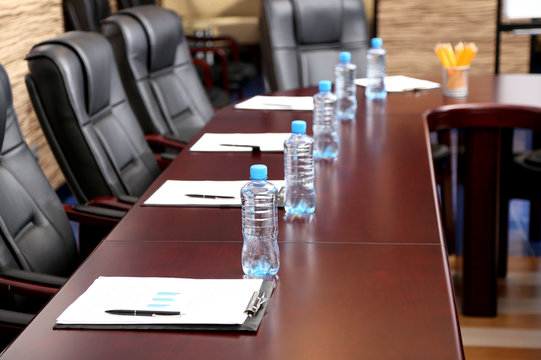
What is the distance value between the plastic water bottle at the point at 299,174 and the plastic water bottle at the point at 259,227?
0.21 metres

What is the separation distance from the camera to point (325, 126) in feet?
7.89

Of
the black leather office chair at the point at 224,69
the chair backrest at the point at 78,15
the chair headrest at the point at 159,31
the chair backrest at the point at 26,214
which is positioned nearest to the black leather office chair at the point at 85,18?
the chair backrest at the point at 78,15

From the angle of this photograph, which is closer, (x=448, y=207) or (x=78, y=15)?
(x=448, y=207)

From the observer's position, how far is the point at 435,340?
1.13 metres

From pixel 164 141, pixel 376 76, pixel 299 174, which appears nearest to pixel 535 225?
pixel 376 76

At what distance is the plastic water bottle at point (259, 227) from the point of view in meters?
1.40

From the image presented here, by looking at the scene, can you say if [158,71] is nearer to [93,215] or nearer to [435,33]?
[93,215]

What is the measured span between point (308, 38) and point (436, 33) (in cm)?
224

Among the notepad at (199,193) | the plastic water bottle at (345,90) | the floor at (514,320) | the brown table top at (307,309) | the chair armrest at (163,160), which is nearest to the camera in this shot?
the brown table top at (307,309)

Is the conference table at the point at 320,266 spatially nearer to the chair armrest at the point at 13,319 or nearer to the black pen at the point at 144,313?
the black pen at the point at 144,313

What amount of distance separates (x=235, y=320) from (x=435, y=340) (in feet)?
1.00

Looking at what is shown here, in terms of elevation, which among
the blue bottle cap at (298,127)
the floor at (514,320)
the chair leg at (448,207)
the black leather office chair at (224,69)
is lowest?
the floor at (514,320)

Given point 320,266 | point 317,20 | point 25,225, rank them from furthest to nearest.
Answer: point 317,20 → point 25,225 → point 320,266

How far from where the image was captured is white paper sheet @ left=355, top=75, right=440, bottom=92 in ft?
11.0
